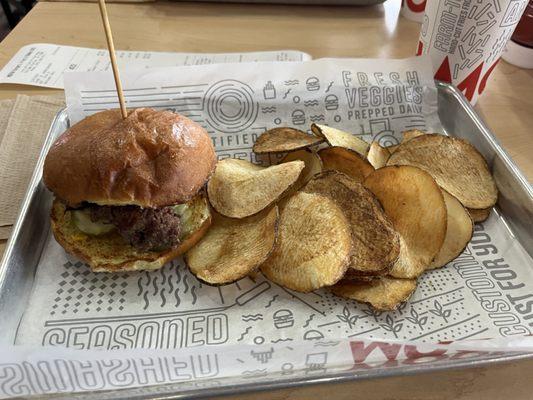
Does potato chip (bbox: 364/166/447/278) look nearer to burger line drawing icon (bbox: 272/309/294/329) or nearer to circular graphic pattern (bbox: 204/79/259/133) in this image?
burger line drawing icon (bbox: 272/309/294/329)

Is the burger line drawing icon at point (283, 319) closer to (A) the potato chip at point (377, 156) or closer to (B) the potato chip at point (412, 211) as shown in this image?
(B) the potato chip at point (412, 211)

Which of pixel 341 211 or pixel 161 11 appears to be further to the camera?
pixel 161 11

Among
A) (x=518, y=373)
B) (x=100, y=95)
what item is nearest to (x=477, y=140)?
(x=518, y=373)

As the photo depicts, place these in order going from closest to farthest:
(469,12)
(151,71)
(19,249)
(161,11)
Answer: (19,249) → (469,12) → (151,71) → (161,11)

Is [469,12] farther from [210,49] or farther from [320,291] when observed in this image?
[210,49]

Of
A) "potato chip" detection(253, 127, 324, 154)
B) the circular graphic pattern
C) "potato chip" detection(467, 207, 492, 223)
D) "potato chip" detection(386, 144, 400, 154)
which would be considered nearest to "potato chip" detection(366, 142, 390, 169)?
"potato chip" detection(386, 144, 400, 154)

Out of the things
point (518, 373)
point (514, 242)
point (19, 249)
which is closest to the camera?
point (518, 373)

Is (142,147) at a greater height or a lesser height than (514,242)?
greater

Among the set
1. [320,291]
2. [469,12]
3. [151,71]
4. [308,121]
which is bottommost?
[320,291]
